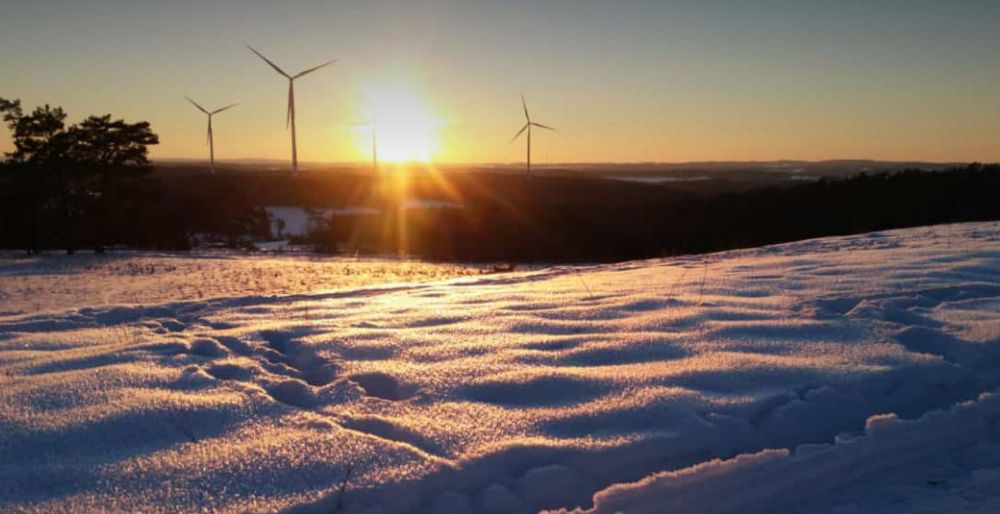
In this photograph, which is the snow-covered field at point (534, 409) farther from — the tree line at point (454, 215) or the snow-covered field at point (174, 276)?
the tree line at point (454, 215)

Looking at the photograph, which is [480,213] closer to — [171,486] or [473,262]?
[473,262]

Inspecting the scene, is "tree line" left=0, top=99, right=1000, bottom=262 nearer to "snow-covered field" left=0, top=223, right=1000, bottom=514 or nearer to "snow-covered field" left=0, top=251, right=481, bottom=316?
"snow-covered field" left=0, top=251, right=481, bottom=316

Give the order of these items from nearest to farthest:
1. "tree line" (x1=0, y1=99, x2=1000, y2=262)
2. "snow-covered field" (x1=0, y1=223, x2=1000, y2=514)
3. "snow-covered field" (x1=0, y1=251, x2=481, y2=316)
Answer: "snow-covered field" (x1=0, y1=223, x2=1000, y2=514)
"snow-covered field" (x1=0, y1=251, x2=481, y2=316)
"tree line" (x1=0, y1=99, x2=1000, y2=262)

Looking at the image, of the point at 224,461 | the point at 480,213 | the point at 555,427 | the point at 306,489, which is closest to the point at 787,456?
the point at 555,427

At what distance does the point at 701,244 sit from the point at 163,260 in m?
20.1

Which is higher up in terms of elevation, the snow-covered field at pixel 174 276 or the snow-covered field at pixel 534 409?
the snow-covered field at pixel 534 409

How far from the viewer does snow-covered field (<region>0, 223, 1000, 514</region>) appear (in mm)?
2621

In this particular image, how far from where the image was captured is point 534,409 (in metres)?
3.36

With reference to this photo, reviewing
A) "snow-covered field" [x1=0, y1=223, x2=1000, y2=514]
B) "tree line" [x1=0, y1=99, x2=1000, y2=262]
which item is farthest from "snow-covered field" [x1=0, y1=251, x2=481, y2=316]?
"snow-covered field" [x1=0, y1=223, x2=1000, y2=514]

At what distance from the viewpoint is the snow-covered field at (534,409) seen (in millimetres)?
2621

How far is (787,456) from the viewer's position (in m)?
2.90

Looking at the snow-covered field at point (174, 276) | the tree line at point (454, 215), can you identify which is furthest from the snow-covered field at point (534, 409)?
the tree line at point (454, 215)

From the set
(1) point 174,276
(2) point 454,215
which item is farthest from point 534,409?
(2) point 454,215

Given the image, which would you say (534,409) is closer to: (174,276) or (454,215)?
(174,276)
